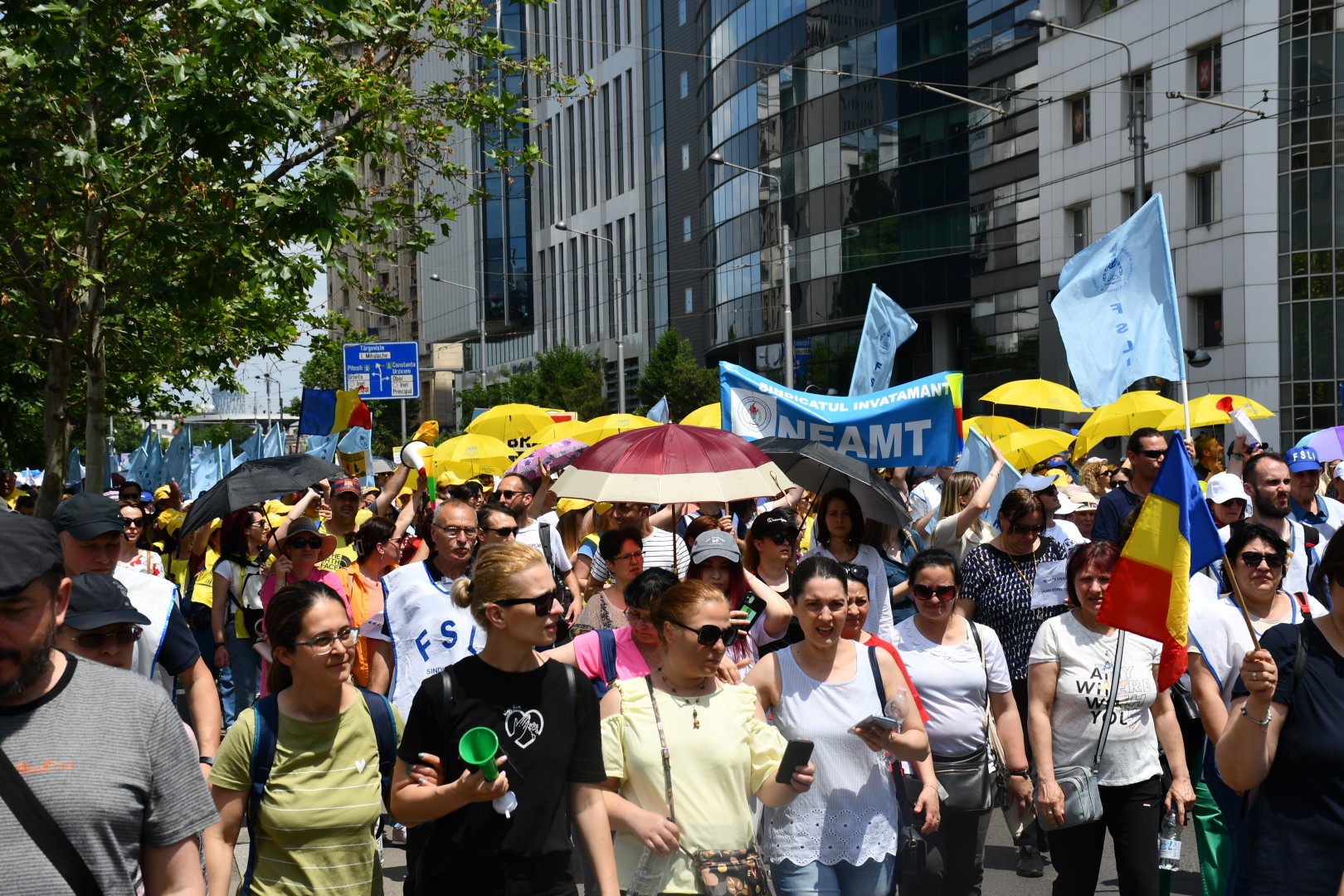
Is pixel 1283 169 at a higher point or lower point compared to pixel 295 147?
higher

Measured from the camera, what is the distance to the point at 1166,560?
502 cm

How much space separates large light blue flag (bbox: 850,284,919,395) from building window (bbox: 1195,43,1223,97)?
22032 mm

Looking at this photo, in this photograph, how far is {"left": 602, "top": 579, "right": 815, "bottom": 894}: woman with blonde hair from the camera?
4.29m

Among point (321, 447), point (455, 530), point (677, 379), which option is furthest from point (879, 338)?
point (677, 379)

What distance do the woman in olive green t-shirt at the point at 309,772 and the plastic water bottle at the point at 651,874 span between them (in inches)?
29.7

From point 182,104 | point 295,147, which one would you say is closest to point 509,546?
point 182,104

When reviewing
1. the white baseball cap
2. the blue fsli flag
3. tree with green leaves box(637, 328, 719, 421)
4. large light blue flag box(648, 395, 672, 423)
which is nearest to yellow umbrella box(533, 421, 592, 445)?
large light blue flag box(648, 395, 672, 423)

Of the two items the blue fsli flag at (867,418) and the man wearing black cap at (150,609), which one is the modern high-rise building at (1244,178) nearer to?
the blue fsli flag at (867,418)

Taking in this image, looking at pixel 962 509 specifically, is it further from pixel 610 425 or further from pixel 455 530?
pixel 610 425

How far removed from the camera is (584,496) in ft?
22.5

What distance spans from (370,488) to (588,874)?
11803mm

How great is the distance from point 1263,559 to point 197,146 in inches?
325

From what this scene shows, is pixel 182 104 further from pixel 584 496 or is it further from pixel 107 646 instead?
pixel 107 646

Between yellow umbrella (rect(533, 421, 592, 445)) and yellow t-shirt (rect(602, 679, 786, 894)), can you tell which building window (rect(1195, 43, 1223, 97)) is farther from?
yellow t-shirt (rect(602, 679, 786, 894))
